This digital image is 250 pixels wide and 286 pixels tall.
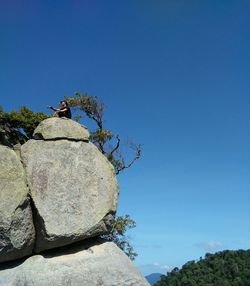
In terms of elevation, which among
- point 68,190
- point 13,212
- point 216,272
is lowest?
point 13,212

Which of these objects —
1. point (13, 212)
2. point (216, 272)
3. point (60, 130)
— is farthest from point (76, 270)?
point (216, 272)

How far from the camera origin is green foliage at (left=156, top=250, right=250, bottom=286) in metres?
142

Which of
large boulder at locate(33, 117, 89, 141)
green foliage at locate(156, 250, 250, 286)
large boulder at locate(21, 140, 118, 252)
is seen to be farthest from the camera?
green foliage at locate(156, 250, 250, 286)

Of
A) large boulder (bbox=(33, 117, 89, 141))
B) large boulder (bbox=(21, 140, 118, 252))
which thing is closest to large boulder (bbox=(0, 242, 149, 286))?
large boulder (bbox=(21, 140, 118, 252))

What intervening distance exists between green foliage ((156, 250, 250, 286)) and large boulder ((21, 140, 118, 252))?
122m

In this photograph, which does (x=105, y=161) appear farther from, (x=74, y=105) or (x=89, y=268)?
(x=74, y=105)

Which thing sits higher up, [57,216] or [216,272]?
[216,272]

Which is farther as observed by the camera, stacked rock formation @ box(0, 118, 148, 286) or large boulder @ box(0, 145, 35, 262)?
stacked rock formation @ box(0, 118, 148, 286)

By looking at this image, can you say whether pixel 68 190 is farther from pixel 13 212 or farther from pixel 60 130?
pixel 60 130

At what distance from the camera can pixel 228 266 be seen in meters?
153

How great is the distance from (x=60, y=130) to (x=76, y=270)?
19.4 feet

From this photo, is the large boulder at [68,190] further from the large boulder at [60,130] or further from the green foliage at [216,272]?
the green foliage at [216,272]

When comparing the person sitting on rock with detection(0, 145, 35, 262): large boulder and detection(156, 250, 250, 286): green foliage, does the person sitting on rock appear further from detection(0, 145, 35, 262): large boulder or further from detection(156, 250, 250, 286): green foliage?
detection(156, 250, 250, 286): green foliage

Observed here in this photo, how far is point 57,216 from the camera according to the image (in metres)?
19.2
